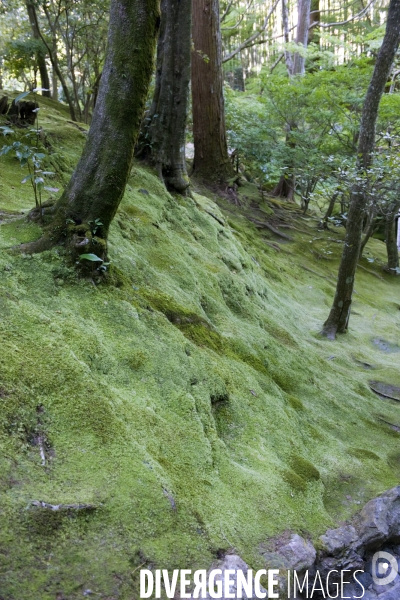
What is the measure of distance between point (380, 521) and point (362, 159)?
222 inches

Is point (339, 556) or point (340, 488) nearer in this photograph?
point (339, 556)

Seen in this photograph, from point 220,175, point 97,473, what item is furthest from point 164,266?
point 220,175

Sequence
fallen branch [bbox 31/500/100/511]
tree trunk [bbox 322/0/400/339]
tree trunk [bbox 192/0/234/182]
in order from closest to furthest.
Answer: fallen branch [bbox 31/500/100/511] < tree trunk [bbox 322/0/400/339] < tree trunk [bbox 192/0/234/182]

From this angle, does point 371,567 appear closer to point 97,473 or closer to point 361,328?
point 97,473

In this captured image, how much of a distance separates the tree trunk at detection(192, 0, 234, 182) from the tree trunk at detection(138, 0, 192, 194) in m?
4.00

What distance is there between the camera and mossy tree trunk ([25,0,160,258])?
344 centimetres

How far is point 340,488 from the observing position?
160 inches

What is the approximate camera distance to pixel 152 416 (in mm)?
3092

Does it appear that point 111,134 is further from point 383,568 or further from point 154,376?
point 383,568

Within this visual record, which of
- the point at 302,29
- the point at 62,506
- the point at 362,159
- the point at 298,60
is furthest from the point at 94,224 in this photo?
the point at 302,29

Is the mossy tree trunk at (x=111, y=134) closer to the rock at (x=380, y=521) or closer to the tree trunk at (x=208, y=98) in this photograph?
the rock at (x=380, y=521)

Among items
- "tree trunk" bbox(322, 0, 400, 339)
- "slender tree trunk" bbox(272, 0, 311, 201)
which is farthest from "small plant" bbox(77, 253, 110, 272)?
"slender tree trunk" bbox(272, 0, 311, 201)

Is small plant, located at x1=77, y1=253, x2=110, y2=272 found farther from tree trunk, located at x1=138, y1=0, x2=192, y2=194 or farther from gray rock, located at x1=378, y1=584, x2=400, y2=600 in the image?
tree trunk, located at x1=138, y1=0, x2=192, y2=194

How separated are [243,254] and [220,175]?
440cm
